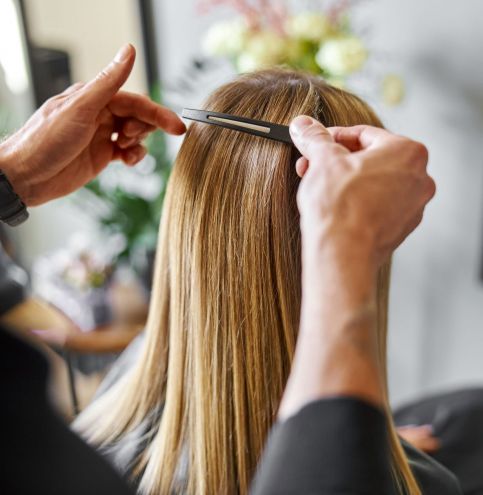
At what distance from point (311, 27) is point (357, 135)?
700mm

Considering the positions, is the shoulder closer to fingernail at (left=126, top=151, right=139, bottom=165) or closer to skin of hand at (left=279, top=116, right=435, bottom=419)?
skin of hand at (left=279, top=116, right=435, bottom=419)

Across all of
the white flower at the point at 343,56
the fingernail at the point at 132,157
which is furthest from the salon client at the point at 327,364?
the white flower at the point at 343,56

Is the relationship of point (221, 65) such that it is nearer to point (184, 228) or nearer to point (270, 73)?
point (270, 73)

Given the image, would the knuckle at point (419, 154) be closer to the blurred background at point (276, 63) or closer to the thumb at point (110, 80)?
the thumb at point (110, 80)

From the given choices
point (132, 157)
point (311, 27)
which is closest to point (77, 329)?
point (132, 157)

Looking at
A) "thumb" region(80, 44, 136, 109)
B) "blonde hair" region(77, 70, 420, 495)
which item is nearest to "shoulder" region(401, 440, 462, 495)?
"blonde hair" region(77, 70, 420, 495)

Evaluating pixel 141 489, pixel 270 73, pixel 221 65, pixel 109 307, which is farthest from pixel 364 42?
pixel 141 489

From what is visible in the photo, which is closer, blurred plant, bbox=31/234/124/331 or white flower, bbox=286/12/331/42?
white flower, bbox=286/12/331/42

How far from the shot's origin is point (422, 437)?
1135 millimetres

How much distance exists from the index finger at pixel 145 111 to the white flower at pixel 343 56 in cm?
43

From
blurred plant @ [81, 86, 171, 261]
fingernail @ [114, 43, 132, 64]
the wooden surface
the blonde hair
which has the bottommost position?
the wooden surface

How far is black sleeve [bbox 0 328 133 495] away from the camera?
14.3 inches

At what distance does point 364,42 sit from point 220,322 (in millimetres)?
988

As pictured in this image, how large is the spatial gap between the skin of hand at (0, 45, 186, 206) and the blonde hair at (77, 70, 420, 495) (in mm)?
155
